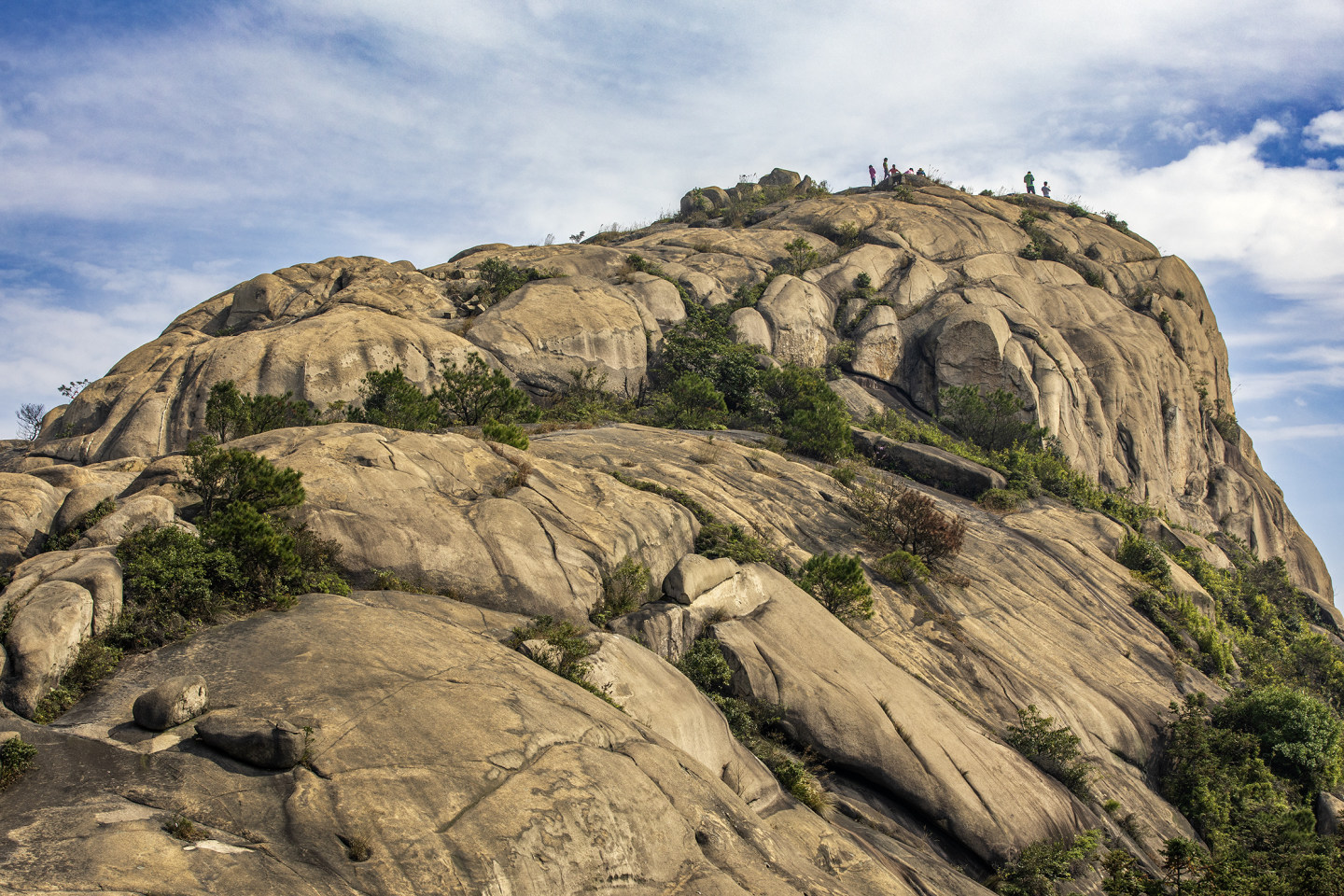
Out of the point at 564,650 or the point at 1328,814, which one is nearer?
the point at 564,650

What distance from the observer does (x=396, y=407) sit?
912 inches

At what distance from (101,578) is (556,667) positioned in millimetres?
6179

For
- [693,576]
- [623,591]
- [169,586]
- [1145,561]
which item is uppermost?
[169,586]

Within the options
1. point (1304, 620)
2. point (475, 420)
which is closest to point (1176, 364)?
point (1304, 620)

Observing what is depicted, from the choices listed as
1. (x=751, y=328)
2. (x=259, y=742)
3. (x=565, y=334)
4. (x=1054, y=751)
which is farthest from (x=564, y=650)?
(x=751, y=328)

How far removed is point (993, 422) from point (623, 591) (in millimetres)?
27818

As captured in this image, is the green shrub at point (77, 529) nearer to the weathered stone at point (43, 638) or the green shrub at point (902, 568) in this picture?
the weathered stone at point (43, 638)

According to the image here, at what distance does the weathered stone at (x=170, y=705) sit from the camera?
853 centimetres

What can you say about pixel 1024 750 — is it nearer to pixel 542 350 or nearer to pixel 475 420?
pixel 475 420

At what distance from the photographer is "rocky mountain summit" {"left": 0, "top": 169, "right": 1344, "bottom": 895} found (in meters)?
8.30

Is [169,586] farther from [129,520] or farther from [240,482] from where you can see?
[240,482]

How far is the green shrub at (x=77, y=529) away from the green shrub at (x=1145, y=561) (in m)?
27.9

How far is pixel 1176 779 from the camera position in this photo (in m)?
19.0

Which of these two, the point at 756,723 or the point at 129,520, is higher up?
the point at 129,520
